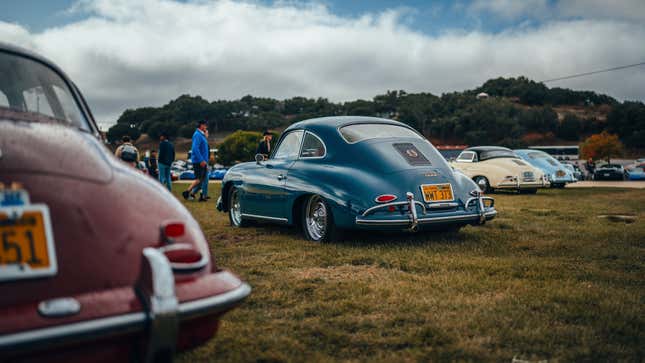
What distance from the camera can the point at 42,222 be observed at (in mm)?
1750

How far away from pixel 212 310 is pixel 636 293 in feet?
10.1

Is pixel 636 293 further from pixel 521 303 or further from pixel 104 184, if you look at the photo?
pixel 104 184

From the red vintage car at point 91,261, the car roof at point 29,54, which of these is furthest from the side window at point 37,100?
the red vintage car at point 91,261

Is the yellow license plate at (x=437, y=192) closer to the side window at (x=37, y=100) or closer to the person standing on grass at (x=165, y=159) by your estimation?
the side window at (x=37, y=100)

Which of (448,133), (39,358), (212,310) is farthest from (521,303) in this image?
(448,133)

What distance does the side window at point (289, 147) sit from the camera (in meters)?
6.67

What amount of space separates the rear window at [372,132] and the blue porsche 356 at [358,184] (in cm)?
1

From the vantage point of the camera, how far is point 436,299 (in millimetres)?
3525

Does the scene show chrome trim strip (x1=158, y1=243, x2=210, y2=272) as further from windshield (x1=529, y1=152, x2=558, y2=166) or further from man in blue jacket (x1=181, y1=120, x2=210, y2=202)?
windshield (x1=529, y1=152, x2=558, y2=166)

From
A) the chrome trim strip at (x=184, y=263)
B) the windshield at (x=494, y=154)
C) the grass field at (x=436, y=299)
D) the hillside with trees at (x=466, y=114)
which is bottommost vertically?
the grass field at (x=436, y=299)

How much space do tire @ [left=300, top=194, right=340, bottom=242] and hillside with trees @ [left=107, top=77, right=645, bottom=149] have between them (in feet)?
234

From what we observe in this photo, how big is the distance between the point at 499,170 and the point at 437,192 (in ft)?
34.3

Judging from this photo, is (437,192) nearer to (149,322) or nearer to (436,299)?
→ (436,299)

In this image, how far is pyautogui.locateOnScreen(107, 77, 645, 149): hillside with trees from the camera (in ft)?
266
